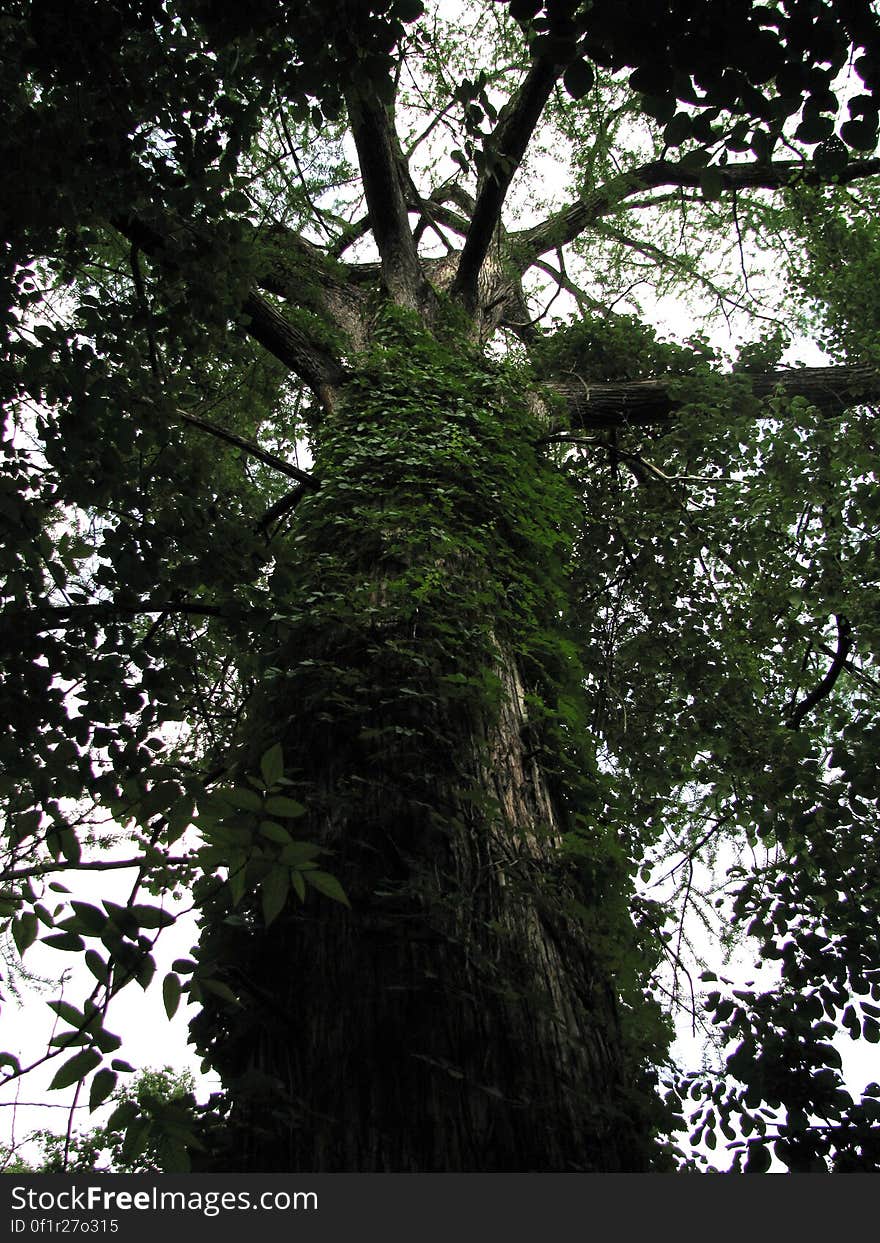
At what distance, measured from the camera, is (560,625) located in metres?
3.67

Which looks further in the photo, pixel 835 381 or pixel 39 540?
pixel 835 381

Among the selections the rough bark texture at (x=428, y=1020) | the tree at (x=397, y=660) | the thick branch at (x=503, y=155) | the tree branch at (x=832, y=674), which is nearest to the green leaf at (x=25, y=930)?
the tree at (x=397, y=660)

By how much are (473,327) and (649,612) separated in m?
2.24

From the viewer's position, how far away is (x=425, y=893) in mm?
2068

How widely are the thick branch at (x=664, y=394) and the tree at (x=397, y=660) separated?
1.22 feet

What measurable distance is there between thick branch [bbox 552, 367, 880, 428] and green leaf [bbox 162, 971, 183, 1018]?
16.8 feet

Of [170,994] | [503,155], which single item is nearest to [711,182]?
[503,155]

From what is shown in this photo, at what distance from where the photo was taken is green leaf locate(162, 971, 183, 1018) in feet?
3.92

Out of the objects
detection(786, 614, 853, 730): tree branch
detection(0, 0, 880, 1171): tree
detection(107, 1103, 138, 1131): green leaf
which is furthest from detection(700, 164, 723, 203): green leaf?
detection(786, 614, 853, 730): tree branch

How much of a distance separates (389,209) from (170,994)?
563cm

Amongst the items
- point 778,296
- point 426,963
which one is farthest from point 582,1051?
point 778,296

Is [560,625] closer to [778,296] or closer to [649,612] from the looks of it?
[649,612]

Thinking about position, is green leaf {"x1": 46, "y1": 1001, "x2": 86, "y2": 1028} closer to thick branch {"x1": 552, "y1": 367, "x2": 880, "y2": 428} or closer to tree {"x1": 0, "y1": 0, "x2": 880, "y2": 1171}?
tree {"x1": 0, "y1": 0, "x2": 880, "y2": 1171}

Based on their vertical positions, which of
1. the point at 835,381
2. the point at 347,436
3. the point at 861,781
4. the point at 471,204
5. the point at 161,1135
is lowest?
the point at 161,1135
